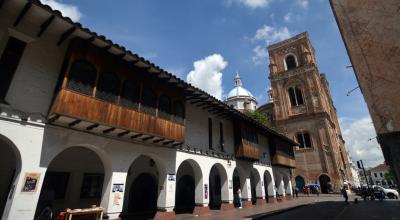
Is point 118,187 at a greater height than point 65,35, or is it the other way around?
point 65,35

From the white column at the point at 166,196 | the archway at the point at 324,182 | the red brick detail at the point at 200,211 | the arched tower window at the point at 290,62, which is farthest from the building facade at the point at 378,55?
the arched tower window at the point at 290,62

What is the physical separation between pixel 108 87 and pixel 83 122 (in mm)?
1679

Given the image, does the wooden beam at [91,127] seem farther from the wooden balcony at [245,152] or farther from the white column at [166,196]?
the wooden balcony at [245,152]

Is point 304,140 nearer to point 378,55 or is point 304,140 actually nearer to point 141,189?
point 141,189

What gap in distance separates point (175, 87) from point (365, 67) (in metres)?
8.51

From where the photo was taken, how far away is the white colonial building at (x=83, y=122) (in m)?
6.94

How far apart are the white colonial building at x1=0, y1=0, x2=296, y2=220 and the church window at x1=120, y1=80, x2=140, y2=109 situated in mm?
43

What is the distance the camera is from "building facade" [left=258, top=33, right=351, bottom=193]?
34.7m

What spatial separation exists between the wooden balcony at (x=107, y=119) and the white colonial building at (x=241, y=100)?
5034cm

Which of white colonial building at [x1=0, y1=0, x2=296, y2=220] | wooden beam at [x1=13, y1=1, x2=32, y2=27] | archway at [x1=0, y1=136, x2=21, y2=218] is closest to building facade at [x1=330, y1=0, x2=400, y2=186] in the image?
white colonial building at [x1=0, y1=0, x2=296, y2=220]

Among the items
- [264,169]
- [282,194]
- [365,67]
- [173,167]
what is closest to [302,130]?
[282,194]

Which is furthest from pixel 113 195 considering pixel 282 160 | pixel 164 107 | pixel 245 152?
pixel 282 160

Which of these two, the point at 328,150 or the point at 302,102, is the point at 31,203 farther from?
the point at 302,102

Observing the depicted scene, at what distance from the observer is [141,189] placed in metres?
13.0
